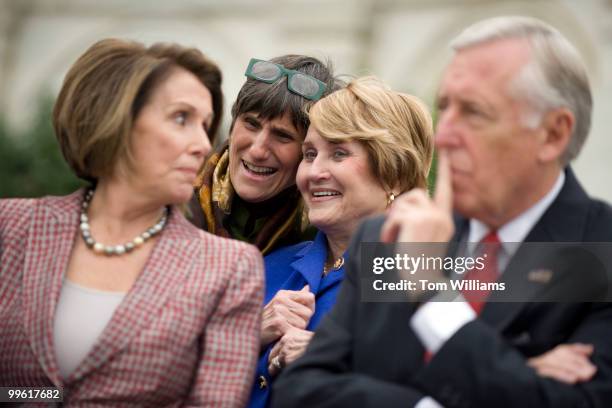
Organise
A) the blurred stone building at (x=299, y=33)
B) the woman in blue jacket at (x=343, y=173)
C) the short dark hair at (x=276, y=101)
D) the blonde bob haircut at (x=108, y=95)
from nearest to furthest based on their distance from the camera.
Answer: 1. the blonde bob haircut at (x=108, y=95)
2. the woman in blue jacket at (x=343, y=173)
3. the short dark hair at (x=276, y=101)
4. the blurred stone building at (x=299, y=33)

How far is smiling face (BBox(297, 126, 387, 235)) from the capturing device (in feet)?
10.8

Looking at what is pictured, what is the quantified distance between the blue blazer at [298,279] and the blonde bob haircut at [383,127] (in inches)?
14.6

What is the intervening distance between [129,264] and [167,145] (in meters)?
0.35

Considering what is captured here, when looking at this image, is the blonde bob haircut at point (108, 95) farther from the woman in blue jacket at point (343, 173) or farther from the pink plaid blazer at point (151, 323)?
the woman in blue jacket at point (343, 173)

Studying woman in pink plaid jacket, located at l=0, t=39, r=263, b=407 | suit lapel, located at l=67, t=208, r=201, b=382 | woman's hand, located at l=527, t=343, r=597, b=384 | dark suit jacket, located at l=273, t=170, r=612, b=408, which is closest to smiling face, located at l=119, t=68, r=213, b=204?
woman in pink plaid jacket, located at l=0, t=39, r=263, b=407

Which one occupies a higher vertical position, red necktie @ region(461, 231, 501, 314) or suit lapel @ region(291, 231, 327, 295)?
red necktie @ region(461, 231, 501, 314)

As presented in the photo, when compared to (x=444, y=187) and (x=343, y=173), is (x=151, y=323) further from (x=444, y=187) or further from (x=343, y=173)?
(x=343, y=173)

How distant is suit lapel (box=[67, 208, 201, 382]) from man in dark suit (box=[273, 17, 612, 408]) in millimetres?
421

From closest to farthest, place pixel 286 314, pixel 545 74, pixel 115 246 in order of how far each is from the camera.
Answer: pixel 545 74
pixel 115 246
pixel 286 314

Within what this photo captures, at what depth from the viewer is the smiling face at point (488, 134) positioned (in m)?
2.29

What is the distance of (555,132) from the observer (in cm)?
233

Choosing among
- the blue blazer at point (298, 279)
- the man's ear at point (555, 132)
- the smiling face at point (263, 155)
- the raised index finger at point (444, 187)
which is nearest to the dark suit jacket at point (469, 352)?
the man's ear at point (555, 132)

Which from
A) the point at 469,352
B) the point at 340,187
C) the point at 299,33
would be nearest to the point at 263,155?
the point at 340,187

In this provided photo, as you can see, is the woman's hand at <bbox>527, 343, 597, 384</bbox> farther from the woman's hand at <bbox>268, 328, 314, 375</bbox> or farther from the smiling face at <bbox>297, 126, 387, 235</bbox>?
the smiling face at <bbox>297, 126, 387, 235</bbox>
